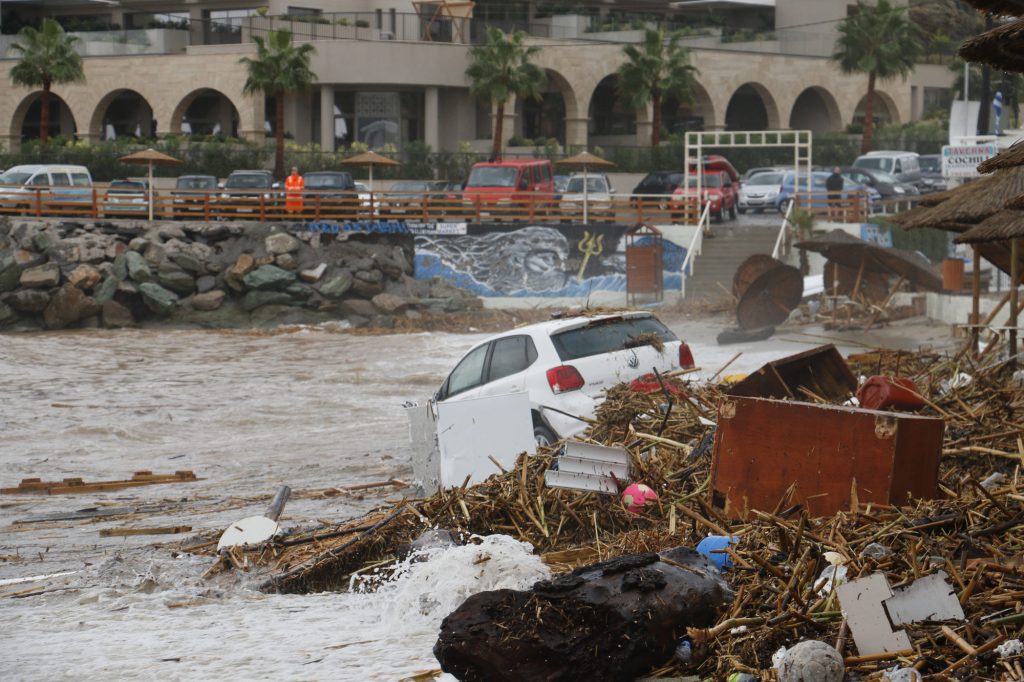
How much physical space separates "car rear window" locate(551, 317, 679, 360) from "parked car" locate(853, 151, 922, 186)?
35.6 metres

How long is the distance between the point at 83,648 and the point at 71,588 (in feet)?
4.97

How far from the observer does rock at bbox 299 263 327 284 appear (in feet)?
114

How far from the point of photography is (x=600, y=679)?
6.38 metres

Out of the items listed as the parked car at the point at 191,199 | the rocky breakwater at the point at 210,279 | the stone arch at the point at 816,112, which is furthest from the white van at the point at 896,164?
the parked car at the point at 191,199

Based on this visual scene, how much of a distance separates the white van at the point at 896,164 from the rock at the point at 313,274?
21069 mm

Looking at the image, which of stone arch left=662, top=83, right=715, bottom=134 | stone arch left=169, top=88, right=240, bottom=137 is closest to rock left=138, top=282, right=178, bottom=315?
stone arch left=169, top=88, right=240, bottom=137

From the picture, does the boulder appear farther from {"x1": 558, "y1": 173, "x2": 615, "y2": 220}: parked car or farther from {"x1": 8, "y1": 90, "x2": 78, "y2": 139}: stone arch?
{"x1": 8, "y1": 90, "x2": 78, "y2": 139}: stone arch

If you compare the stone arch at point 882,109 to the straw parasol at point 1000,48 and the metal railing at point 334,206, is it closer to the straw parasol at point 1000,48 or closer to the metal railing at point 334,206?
the metal railing at point 334,206

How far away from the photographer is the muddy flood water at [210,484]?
8.08m

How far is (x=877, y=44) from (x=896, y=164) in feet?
37.3

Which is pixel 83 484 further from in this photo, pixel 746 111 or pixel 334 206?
pixel 746 111

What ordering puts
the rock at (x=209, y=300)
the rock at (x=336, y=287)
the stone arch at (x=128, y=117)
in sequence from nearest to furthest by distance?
1. the rock at (x=336, y=287)
2. the rock at (x=209, y=300)
3. the stone arch at (x=128, y=117)

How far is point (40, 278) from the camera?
34.4 metres

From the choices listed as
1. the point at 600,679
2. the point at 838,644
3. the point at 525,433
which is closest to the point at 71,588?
the point at 525,433
